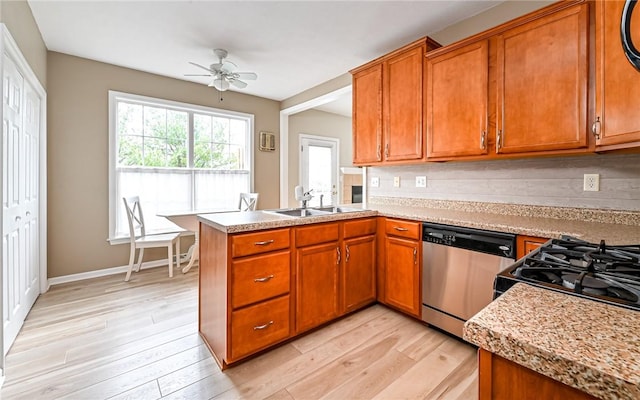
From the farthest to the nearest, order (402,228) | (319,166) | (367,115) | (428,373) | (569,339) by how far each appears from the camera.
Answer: (319,166) → (367,115) → (402,228) → (428,373) → (569,339)

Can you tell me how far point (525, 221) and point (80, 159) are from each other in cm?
459

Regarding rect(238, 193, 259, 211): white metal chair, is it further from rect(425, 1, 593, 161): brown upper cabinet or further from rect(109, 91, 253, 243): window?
rect(425, 1, 593, 161): brown upper cabinet

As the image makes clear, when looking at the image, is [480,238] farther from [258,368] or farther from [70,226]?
[70,226]

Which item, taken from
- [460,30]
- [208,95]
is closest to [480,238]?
[460,30]

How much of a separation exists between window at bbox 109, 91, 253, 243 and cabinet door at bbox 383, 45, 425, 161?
2765mm

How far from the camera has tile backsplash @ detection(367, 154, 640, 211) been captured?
1864 mm

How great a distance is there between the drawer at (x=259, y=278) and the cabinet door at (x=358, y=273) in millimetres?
601

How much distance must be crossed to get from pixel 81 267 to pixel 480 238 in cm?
430

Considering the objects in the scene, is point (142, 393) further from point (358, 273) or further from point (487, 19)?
point (487, 19)

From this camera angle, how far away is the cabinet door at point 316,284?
2123 millimetres

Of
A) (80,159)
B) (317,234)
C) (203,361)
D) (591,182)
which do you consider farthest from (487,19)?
(80,159)

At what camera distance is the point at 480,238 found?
1952 millimetres

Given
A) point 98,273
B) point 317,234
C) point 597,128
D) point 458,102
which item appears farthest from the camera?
point 98,273

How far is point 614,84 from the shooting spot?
1445 mm
